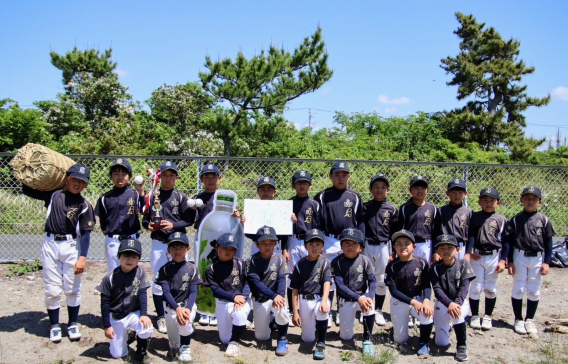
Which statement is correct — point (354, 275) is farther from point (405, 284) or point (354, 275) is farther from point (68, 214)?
point (68, 214)

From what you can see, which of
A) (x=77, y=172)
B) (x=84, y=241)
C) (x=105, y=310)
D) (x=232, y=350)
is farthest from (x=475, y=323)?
(x=77, y=172)

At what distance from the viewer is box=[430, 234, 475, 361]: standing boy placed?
Answer: 4859 mm

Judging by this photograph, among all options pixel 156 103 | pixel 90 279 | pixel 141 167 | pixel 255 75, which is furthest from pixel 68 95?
pixel 90 279

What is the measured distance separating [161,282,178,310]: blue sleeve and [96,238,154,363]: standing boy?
0.18 metres

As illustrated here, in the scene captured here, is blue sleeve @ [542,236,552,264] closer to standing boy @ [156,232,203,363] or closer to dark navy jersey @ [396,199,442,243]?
dark navy jersey @ [396,199,442,243]

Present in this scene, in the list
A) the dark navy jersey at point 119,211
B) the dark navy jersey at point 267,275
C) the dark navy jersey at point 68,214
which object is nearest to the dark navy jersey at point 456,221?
the dark navy jersey at point 267,275

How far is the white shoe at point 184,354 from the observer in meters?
4.52

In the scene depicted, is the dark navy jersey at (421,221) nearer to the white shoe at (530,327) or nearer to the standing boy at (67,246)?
the white shoe at (530,327)

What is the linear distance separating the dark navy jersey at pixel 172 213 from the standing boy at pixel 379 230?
2146mm

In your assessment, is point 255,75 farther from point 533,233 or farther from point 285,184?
point 533,233

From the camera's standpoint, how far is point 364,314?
495cm

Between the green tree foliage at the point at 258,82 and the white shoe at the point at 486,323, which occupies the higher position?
the green tree foliage at the point at 258,82

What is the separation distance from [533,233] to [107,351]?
4914mm

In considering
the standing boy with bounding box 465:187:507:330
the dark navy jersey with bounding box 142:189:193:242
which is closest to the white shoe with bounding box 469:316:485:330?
the standing boy with bounding box 465:187:507:330
